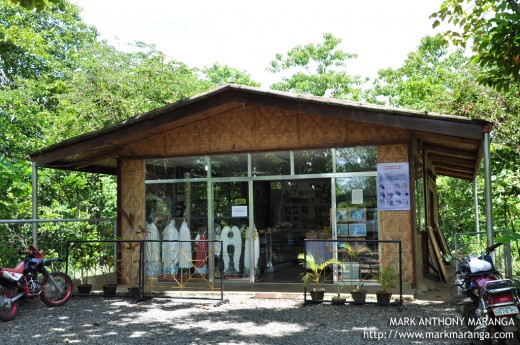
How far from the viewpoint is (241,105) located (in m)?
9.84

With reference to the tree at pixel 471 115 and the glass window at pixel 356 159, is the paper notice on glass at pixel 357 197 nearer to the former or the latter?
the glass window at pixel 356 159

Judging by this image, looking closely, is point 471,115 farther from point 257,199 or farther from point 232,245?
point 232,245

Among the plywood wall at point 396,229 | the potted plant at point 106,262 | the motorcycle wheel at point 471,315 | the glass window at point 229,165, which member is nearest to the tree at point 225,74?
the glass window at point 229,165

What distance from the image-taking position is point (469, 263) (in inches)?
214

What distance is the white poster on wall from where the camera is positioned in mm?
8898

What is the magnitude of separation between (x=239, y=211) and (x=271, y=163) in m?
1.17

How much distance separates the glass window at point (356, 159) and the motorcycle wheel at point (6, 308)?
570 centimetres

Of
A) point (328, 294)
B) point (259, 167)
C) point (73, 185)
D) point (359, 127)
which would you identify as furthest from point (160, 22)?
point (328, 294)

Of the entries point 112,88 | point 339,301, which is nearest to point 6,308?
point 339,301

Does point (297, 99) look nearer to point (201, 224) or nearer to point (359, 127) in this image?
point (359, 127)

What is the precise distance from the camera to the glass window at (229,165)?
32.9ft

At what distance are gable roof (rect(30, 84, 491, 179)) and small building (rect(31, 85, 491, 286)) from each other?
0.02 meters

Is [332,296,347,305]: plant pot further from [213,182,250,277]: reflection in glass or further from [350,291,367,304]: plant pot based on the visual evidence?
[213,182,250,277]: reflection in glass

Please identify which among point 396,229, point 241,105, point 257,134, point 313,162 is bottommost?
point 396,229
